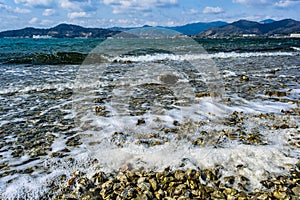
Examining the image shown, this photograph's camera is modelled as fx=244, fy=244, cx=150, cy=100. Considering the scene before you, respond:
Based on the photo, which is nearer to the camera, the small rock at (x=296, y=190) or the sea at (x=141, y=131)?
the small rock at (x=296, y=190)

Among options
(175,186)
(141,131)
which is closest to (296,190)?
(175,186)

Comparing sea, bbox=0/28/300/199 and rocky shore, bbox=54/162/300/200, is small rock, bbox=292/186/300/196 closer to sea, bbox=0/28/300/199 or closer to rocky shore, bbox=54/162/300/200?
rocky shore, bbox=54/162/300/200

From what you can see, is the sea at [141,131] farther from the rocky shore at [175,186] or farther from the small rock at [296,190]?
the small rock at [296,190]

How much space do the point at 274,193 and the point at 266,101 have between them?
516 centimetres

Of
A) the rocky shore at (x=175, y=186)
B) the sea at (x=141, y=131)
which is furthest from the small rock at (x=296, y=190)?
the sea at (x=141, y=131)

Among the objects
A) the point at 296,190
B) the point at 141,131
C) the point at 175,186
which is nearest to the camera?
the point at 296,190

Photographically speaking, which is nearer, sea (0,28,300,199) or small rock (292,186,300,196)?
small rock (292,186,300,196)

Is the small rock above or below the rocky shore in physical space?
above

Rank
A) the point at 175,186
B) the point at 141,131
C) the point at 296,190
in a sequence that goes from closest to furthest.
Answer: the point at 296,190
the point at 175,186
the point at 141,131

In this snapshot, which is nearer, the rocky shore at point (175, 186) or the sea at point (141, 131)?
the rocky shore at point (175, 186)

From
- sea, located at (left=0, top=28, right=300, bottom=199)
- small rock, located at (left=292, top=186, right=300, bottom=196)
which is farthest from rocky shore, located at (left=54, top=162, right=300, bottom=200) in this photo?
sea, located at (left=0, top=28, right=300, bottom=199)

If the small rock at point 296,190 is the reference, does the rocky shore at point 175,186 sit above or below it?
below

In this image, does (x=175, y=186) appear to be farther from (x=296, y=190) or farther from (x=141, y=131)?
(x=141, y=131)

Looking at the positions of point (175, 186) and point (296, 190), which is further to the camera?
point (175, 186)
